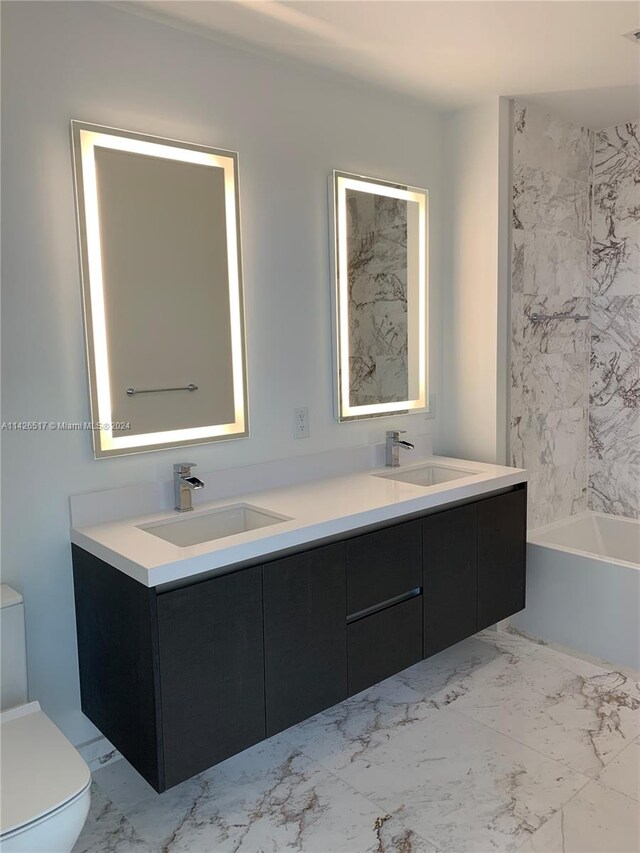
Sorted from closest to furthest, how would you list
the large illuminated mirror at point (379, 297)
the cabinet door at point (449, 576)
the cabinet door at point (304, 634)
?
the cabinet door at point (304, 634) < the cabinet door at point (449, 576) < the large illuminated mirror at point (379, 297)

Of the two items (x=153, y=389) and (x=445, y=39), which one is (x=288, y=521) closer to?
(x=153, y=389)

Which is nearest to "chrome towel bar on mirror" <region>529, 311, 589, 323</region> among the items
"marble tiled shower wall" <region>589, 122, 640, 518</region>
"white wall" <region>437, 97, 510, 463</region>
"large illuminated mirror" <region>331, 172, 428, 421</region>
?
"marble tiled shower wall" <region>589, 122, 640, 518</region>

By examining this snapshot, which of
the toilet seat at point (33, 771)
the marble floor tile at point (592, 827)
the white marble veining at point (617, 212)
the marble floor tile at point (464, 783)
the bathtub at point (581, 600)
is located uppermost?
the white marble veining at point (617, 212)

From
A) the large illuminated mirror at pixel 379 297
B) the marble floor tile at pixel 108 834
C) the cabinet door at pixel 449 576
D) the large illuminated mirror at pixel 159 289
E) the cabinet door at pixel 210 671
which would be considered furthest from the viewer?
the large illuminated mirror at pixel 379 297

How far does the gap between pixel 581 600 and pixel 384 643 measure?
1.13 meters

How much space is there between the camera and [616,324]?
11.5 ft

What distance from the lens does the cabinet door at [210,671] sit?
5.79ft

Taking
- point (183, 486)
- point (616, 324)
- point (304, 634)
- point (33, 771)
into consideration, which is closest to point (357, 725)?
point (304, 634)

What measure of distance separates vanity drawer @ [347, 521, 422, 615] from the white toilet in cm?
94

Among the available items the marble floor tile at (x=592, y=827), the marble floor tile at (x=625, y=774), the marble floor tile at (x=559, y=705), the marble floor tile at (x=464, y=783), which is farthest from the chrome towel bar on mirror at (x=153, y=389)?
the marble floor tile at (x=625, y=774)

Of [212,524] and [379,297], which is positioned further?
[379,297]

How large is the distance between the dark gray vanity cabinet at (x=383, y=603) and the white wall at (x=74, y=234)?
583mm

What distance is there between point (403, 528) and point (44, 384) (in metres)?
1.27

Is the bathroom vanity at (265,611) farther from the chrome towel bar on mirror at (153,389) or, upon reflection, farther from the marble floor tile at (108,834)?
the chrome towel bar on mirror at (153,389)
